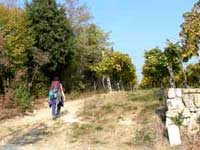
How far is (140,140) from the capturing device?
38.7 feet

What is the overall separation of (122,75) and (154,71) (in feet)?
11.7

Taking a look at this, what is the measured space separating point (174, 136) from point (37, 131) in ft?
15.1

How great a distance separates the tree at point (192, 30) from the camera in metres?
12.3

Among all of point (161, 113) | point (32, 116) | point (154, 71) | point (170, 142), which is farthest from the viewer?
point (154, 71)

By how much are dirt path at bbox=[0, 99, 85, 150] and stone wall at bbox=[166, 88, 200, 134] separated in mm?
2940

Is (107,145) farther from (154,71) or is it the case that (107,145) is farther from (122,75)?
(122,75)

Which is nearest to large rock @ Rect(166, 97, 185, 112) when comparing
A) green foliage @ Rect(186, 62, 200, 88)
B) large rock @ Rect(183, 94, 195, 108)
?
large rock @ Rect(183, 94, 195, 108)

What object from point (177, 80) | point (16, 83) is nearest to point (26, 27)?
point (16, 83)

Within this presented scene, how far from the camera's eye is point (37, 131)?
13.9m

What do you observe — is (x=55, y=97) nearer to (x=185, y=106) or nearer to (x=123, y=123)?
(x=123, y=123)

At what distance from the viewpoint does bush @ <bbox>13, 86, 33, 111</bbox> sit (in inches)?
711

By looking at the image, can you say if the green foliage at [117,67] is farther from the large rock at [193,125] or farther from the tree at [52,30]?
the large rock at [193,125]

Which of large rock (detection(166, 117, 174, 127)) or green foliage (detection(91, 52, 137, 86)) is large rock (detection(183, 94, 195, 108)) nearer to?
large rock (detection(166, 117, 174, 127))

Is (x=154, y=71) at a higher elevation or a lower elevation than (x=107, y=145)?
higher
